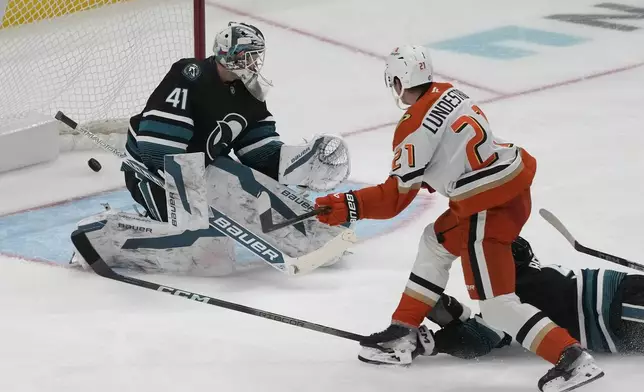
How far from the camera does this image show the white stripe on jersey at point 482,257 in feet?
8.07

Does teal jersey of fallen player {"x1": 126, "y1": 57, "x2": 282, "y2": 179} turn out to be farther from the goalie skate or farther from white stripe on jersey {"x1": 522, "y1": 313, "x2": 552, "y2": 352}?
white stripe on jersey {"x1": 522, "y1": 313, "x2": 552, "y2": 352}

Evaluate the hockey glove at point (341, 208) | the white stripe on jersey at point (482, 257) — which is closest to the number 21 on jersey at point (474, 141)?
the white stripe on jersey at point (482, 257)

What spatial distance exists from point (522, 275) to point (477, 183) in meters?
0.30

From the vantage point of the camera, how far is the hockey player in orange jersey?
2449 mm

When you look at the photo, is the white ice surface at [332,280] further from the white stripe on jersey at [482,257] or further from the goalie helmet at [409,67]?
the goalie helmet at [409,67]

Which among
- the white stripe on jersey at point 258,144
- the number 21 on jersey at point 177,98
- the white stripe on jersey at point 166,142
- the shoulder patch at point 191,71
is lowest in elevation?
the white stripe on jersey at point 258,144

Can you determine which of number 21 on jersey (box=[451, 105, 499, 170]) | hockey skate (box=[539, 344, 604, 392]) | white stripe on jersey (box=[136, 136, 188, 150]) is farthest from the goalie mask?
hockey skate (box=[539, 344, 604, 392])

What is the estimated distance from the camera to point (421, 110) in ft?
8.12

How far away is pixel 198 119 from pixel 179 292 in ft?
1.99

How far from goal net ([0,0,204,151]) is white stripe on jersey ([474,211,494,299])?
1955mm

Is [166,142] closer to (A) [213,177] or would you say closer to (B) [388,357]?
(A) [213,177]

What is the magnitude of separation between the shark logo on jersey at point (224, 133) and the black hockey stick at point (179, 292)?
0.42 metres

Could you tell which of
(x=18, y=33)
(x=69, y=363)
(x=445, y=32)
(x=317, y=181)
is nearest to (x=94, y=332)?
(x=69, y=363)

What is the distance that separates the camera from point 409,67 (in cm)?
249
